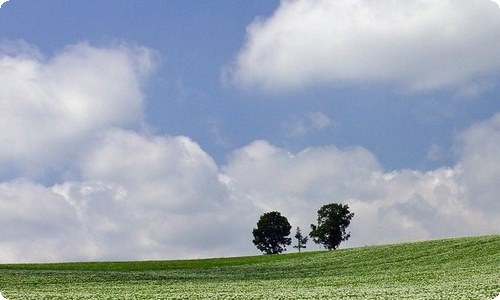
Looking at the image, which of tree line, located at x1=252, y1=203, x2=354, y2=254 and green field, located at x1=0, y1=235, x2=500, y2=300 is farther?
tree line, located at x1=252, y1=203, x2=354, y2=254

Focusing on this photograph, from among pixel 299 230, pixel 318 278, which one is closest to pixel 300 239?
pixel 299 230

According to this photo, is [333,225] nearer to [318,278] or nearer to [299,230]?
[299,230]

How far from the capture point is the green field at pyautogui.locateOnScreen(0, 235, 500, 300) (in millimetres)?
38031

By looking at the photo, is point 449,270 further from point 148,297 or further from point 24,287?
point 24,287

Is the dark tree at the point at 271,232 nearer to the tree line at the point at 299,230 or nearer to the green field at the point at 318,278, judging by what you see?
the tree line at the point at 299,230

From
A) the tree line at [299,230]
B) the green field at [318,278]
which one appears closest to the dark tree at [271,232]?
the tree line at [299,230]

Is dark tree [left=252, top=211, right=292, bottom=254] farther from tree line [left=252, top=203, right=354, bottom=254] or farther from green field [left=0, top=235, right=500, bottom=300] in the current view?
green field [left=0, top=235, right=500, bottom=300]

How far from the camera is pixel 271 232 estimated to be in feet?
451

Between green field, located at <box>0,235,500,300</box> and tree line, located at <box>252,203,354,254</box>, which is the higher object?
tree line, located at <box>252,203,354,254</box>

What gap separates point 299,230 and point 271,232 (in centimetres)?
631

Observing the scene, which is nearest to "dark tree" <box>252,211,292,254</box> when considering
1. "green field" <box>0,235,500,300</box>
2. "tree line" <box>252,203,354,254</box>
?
"tree line" <box>252,203,354,254</box>

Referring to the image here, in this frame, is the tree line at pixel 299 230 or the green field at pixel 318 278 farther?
the tree line at pixel 299 230

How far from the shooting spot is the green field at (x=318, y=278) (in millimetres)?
38031

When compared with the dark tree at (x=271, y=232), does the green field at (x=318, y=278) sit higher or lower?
lower
